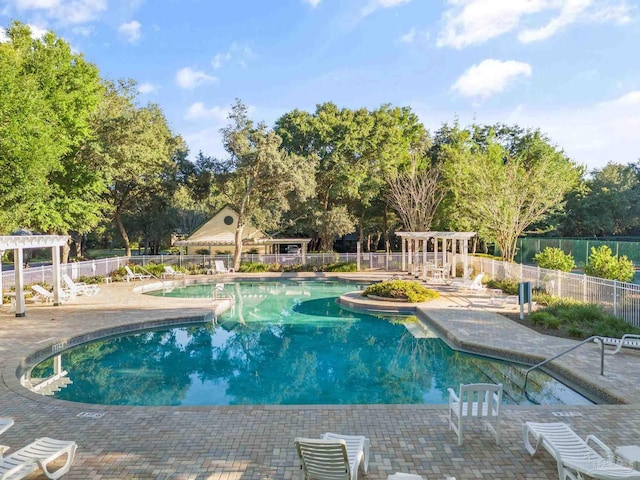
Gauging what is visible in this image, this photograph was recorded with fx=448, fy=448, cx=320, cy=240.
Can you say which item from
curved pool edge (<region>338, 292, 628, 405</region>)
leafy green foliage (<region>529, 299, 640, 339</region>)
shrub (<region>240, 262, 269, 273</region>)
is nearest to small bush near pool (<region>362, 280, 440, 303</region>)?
curved pool edge (<region>338, 292, 628, 405</region>)

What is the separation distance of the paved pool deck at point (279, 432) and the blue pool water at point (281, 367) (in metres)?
1.25

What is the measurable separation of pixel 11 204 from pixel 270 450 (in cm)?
1979

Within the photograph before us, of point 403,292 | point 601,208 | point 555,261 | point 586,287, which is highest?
point 601,208

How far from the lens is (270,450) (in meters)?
5.08

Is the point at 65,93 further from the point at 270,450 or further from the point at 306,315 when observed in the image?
the point at 270,450

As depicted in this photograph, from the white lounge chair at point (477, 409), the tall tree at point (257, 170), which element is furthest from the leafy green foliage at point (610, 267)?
the tall tree at point (257, 170)

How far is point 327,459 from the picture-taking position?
414 cm

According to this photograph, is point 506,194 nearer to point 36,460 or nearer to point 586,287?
point 586,287

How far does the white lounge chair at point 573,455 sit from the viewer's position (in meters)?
3.94

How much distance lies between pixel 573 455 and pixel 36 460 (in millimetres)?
5264

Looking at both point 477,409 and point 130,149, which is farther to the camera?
point 130,149

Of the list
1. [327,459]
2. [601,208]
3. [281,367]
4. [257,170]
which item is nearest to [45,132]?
[257,170]

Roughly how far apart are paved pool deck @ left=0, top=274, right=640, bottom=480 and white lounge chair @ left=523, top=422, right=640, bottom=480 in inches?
9.7

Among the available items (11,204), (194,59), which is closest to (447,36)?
(194,59)
